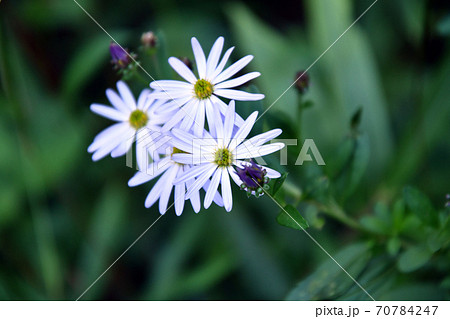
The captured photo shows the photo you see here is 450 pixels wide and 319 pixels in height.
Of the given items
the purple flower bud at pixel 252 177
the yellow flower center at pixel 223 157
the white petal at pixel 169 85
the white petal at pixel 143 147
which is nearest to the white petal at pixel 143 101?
the white petal at pixel 143 147

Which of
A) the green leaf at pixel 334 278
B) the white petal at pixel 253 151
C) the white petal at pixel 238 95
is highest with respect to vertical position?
the white petal at pixel 238 95

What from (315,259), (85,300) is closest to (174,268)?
(85,300)

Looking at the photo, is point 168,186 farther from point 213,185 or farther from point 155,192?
point 213,185

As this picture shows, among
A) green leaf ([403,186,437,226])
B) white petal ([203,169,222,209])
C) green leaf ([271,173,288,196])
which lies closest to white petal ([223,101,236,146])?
white petal ([203,169,222,209])

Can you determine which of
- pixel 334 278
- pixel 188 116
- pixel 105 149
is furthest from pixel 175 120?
pixel 334 278

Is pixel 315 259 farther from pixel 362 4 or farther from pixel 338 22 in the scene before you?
pixel 362 4

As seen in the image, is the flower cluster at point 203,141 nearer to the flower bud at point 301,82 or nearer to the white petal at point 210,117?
the white petal at point 210,117
